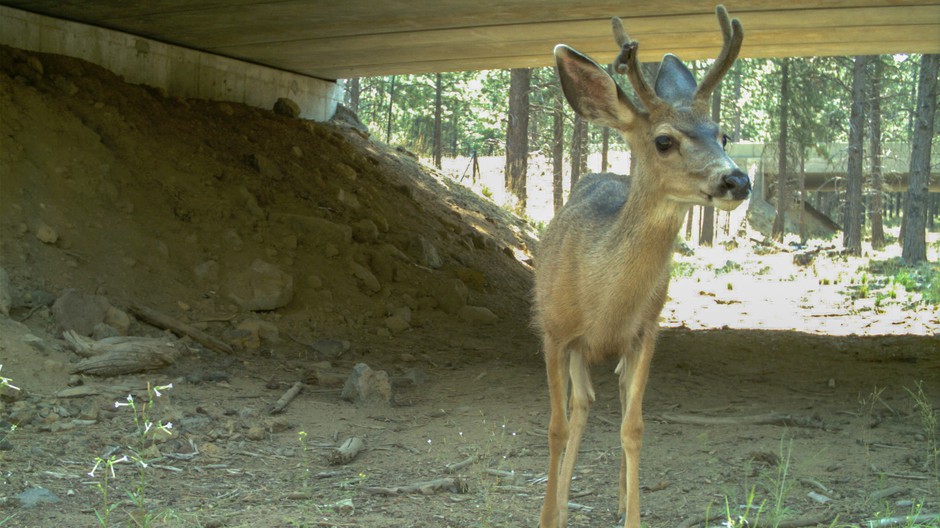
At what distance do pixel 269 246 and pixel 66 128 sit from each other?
259cm

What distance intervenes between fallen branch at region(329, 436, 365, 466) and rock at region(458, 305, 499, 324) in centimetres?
501

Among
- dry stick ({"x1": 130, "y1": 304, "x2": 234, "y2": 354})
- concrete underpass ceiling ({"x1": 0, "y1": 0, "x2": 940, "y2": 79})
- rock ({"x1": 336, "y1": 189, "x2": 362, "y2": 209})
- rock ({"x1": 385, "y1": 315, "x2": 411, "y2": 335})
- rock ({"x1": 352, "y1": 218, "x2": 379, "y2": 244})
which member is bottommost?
rock ({"x1": 385, "y1": 315, "x2": 411, "y2": 335})

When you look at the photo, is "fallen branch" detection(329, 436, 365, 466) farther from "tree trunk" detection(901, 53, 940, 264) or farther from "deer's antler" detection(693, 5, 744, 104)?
"tree trunk" detection(901, 53, 940, 264)

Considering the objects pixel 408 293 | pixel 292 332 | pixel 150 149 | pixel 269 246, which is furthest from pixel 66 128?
pixel 408 293

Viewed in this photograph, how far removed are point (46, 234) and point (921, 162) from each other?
2017 centimetres

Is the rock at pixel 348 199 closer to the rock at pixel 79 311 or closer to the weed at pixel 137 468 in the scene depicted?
the rock at pixel 79 311

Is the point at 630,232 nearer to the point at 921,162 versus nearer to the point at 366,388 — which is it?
the point at 366,388

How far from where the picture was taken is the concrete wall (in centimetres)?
1195

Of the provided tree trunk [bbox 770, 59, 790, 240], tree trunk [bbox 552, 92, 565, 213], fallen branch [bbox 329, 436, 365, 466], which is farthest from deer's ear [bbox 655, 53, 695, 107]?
tree trunk [bbox 770, 59, 790, 240]

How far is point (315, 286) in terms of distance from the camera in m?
11.5

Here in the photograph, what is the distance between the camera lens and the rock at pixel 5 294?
8.52 meters

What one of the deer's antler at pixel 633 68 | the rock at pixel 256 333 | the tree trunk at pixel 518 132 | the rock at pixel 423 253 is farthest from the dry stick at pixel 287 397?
the tree trunk at pixel 518 132

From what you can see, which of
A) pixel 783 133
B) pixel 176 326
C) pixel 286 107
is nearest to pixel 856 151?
pixel 783 133

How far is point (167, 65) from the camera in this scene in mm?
13711
